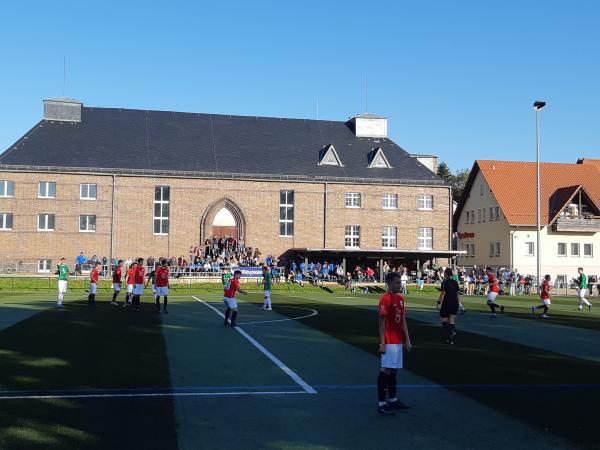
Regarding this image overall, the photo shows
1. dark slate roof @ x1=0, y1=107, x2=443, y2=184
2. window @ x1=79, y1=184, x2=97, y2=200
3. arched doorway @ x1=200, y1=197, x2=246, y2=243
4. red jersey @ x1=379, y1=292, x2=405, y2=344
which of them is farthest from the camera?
arched doorway @ x1=200, y1=197, x2=246, y2=243

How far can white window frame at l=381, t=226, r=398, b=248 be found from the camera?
2237 inches

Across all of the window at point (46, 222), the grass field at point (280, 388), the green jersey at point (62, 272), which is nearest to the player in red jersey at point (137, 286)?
the green jersey at point (62, 272)

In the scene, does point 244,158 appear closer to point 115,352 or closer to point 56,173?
point 56,173

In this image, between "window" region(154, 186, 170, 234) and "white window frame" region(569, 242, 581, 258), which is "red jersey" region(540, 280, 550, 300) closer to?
"window" region(154, 186, 170, 234)

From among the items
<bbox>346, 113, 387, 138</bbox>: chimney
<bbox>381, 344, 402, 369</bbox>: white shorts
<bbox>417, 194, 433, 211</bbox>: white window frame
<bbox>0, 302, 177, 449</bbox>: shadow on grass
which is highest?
<bbox>346, 113, 387, 138</bbox>: chimney

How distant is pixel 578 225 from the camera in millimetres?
57688

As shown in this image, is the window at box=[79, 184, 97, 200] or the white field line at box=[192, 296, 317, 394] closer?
the white field line at box=[192, 296, 317, 394]

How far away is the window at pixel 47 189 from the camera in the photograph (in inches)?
2013

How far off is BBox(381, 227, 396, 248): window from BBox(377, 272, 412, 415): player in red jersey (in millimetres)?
48499

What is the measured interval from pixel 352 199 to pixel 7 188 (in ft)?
93.5

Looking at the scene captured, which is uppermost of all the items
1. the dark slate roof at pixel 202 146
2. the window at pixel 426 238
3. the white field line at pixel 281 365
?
the dark slate roof at pixel 202 146

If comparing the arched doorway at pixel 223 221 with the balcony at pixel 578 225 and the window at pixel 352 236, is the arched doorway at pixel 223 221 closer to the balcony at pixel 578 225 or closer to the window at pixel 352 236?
the window at pixel 352 236

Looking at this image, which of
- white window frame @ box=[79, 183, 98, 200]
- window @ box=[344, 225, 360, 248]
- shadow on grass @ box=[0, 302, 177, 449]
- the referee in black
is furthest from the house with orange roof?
shadow on grass @ box=[0, 302, 177, 449]

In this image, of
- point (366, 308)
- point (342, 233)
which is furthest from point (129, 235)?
point (366, 308)
